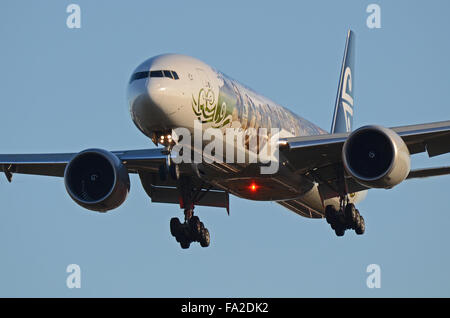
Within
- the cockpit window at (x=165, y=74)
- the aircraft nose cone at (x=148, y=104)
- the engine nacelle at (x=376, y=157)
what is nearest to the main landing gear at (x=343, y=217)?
the engine nacelle at (x=376, y=157)

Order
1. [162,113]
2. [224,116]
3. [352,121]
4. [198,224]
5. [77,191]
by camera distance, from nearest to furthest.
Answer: [162,113]
[224,116]
[77,191]
[198,224]
[352,121]

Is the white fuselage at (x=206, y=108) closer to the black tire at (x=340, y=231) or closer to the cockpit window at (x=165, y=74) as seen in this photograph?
the cockpit window at (x=165, y=74)

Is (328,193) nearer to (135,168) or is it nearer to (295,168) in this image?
(295,168)

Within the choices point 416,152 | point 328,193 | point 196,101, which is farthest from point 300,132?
point 196,101

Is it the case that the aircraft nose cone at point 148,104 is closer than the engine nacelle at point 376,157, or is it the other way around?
the aircraft nose cone at point 148,104

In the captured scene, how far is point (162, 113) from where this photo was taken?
27.4m

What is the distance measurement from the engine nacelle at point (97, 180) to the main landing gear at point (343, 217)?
746 centimetres

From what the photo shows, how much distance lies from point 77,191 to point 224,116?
599 centimetres

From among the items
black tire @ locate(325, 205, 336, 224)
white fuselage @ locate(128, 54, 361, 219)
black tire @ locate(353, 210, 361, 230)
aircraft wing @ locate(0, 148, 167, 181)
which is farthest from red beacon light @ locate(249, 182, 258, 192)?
black tire @ locate(353, 210, 361, 230)

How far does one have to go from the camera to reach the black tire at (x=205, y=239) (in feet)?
114

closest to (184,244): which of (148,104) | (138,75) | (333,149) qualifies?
(333,149)

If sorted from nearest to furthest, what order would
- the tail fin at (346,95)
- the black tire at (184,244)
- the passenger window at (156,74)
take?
the passenger window at (156,74) < the black tire at (184,244) < the tail fin at (346,95)
